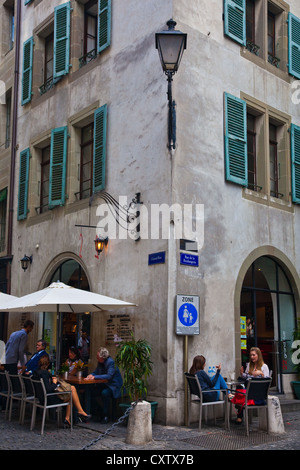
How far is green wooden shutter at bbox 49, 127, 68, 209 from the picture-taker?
13195 millimetres

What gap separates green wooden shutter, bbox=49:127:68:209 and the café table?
15.8ft

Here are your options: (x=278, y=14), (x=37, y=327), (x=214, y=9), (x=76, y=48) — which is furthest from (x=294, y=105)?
(x=37, y=327)

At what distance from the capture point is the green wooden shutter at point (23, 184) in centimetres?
1480

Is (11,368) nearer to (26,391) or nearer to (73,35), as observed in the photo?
(26,391)

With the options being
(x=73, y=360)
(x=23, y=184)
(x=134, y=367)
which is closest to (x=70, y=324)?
(x=73, y=360)

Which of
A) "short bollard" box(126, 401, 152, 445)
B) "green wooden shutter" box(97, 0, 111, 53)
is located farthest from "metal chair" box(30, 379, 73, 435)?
"green wooden shutter" box(97, 0, 111, 53)

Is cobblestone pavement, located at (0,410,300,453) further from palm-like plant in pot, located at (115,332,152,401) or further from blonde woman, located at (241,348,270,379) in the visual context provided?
blonde woman, located at (241,348,270,379)

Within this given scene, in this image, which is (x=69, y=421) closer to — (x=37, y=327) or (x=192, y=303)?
(x=192, y=303)

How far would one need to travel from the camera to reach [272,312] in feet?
41.0

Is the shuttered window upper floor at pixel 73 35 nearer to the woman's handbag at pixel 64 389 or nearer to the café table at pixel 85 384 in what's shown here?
the café table at pixel 85 384

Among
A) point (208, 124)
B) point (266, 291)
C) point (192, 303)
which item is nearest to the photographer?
point (192, 303)

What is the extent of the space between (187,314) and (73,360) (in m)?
2.63

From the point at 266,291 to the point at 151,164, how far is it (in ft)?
13.3

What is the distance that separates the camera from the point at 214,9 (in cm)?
1137
